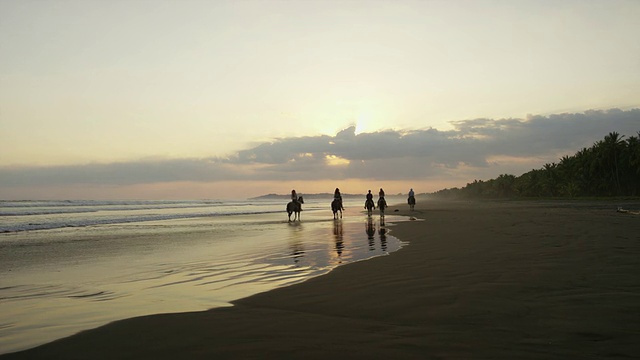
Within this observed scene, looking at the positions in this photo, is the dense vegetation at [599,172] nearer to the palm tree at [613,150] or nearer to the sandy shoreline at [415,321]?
the palm tree at [613,150]

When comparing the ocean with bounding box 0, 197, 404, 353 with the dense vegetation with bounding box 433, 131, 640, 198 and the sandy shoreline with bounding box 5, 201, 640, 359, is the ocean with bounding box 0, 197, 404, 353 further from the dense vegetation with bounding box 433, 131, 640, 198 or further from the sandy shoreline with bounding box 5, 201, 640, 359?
the dense vegetation with bounding box 433, 131, 640, 198

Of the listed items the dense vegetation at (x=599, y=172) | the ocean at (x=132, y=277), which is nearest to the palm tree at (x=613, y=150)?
the dense vegetation at (x=599, y=172)

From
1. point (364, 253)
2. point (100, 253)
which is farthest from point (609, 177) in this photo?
point (100, 253)

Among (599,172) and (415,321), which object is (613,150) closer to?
(599,172)

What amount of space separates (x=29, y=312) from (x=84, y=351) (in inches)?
114

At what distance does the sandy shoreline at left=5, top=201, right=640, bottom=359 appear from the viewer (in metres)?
4.43

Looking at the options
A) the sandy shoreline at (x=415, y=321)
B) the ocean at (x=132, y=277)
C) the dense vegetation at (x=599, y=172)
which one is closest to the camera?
the sandy shoreline at (x=415, y=321)

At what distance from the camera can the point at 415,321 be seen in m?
5.41

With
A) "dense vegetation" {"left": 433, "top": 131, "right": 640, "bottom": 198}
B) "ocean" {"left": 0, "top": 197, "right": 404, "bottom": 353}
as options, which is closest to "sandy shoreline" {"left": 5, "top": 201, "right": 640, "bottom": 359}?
"ocean" {"left": 0, "top": 197, "right": 404, "bottom": 353}

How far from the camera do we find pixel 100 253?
1484cm

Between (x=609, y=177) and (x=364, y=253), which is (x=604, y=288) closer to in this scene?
(x=364, y=253)

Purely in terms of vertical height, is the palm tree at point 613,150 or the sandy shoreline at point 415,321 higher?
the palm tree at point 613,150

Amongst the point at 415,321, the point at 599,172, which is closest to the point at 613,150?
the point at 599,172

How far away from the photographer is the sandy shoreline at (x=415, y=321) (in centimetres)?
443
